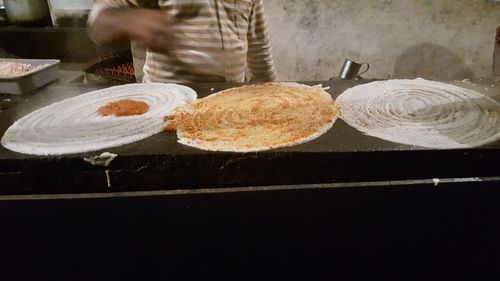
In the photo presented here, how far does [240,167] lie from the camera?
155 cm

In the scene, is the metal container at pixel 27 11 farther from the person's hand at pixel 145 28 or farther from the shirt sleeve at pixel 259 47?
the person's hand at pixel 145 28

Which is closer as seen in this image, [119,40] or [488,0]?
[119,40]

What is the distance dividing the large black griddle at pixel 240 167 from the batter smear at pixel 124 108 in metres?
0.36

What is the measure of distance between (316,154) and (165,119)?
76 cm

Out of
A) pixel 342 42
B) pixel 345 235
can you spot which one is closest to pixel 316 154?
pixel 345 235

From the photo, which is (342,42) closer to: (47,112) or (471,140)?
(471,140)

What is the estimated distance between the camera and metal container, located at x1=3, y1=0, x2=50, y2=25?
5.91 m

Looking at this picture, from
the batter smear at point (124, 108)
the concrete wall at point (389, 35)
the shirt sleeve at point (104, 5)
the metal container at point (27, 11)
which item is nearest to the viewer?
the batter smear at point (124, 108)

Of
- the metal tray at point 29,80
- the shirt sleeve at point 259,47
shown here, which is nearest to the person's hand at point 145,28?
the shirt sleeve at point 259,47

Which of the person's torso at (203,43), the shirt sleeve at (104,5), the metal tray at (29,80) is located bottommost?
the metal tray at (29,80)

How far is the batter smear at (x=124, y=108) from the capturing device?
191 centimetres

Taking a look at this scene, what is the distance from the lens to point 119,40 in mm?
2127

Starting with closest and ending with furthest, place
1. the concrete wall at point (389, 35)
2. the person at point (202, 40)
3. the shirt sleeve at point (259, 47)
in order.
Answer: the person at point (202, 40) < the shirt sleeve at point (259, 47) < the concrete wall at point (389, 35)

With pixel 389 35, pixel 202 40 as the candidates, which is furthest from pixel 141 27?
pixel 389 35
